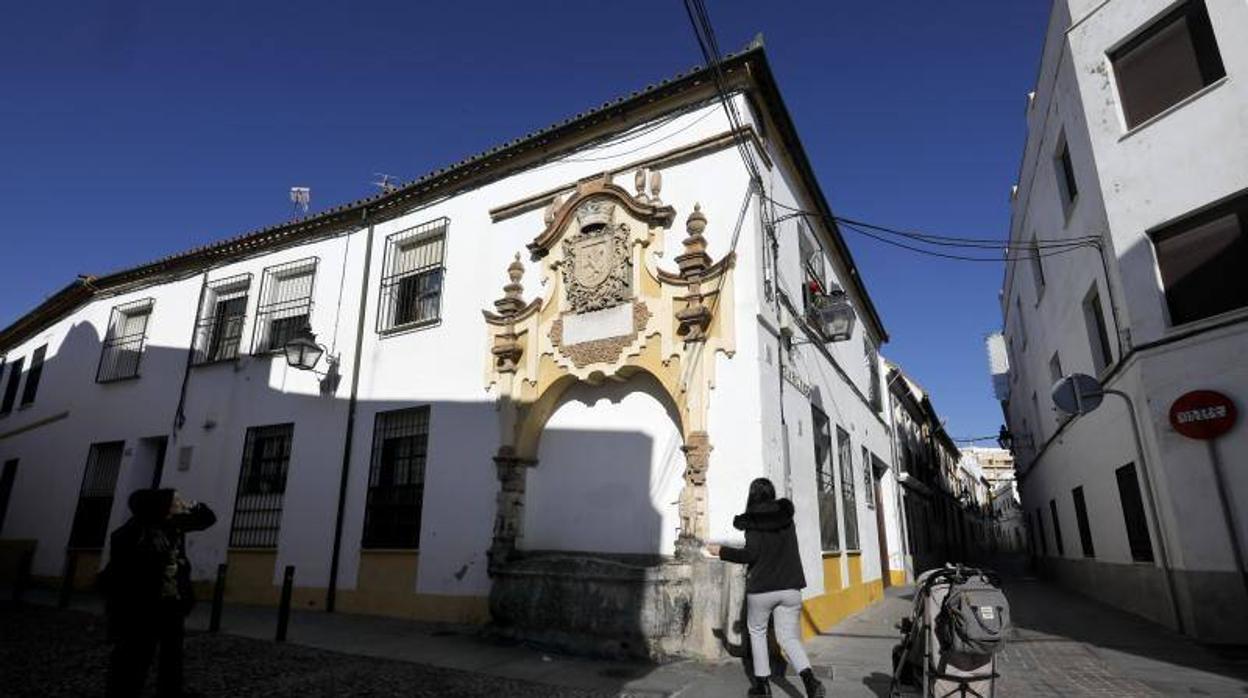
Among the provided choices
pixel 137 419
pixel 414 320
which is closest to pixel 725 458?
pixel 414 320

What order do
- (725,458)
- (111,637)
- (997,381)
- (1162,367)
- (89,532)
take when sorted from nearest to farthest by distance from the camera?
(111,637), (725,458), (1162,367), (89,532), (997,381)

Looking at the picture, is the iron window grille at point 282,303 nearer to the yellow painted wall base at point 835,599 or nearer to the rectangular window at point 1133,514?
the yellow painted wall base at point 835,599

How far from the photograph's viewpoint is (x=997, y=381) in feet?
91.2

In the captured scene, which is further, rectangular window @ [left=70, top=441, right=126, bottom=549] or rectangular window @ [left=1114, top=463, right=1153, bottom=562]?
rectangular window @ [left=70, top=441, right=126, bottom=549]

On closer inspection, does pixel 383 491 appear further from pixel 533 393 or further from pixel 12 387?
pixel 12 387

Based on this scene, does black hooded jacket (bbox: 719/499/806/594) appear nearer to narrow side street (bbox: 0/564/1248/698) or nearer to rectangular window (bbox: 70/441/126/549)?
narrow side street (bbox: 0/564/1248/698)

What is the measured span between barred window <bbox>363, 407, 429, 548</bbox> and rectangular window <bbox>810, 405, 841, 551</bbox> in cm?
571

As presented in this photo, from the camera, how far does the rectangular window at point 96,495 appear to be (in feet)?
42.7

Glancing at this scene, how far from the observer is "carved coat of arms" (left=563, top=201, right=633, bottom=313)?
839cm

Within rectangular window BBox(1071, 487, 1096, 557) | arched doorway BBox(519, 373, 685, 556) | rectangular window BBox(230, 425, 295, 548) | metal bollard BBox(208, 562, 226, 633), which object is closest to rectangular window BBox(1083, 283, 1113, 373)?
rectangular window BBox(1071, 487, 1096, 557)

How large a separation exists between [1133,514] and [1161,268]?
398 cm

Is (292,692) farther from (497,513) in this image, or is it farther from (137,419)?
(137,419)

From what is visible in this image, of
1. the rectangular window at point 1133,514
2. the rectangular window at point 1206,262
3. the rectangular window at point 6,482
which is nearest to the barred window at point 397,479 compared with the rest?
the rectangular window at point 1206,262

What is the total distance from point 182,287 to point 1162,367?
16.9m
